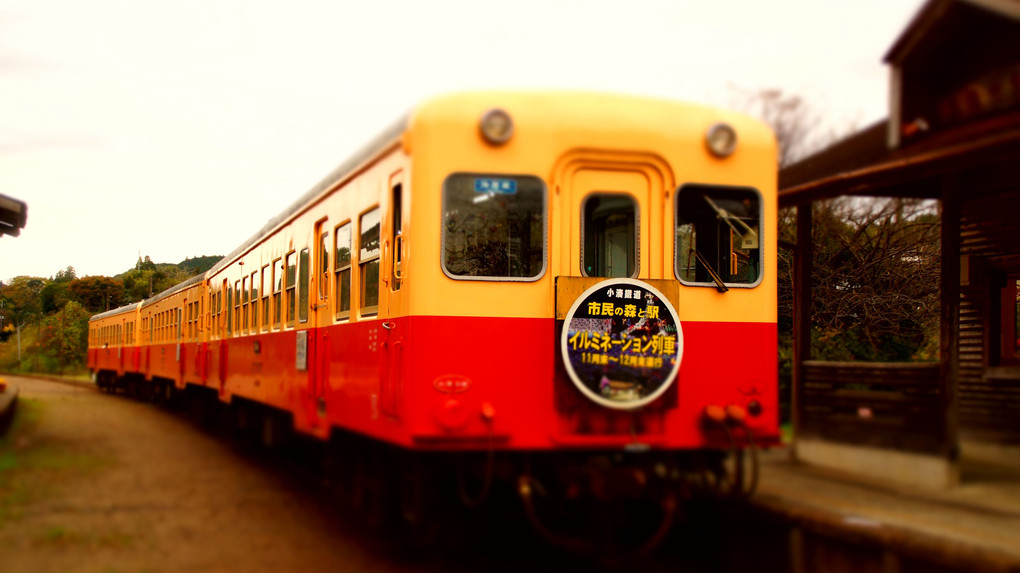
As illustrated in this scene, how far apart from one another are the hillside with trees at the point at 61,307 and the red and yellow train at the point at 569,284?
40.5 m

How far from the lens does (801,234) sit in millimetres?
9680

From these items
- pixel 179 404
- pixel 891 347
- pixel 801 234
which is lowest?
pixel 179 404

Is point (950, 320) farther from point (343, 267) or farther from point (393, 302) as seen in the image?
point (343, 267)

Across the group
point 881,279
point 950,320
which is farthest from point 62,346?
point 950,320

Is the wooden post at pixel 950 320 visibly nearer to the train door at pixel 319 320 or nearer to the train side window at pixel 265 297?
the train door at pixel 319 320

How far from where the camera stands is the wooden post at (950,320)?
7781 millimetres

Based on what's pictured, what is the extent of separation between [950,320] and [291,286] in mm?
5668

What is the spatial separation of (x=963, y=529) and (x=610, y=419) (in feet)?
6.48

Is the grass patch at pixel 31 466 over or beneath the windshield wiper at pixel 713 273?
→ beneath

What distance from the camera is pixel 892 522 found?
19.0 feet

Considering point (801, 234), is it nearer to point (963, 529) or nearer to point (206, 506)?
point (963, 529)

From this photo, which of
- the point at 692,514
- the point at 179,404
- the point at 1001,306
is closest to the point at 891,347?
the point at 1001,306

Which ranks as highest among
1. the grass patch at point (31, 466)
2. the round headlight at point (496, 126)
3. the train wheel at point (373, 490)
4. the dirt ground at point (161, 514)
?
the round headlight at point (496, 126)

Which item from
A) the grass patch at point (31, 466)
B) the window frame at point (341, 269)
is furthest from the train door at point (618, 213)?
the grass patch at point (31, 466)
